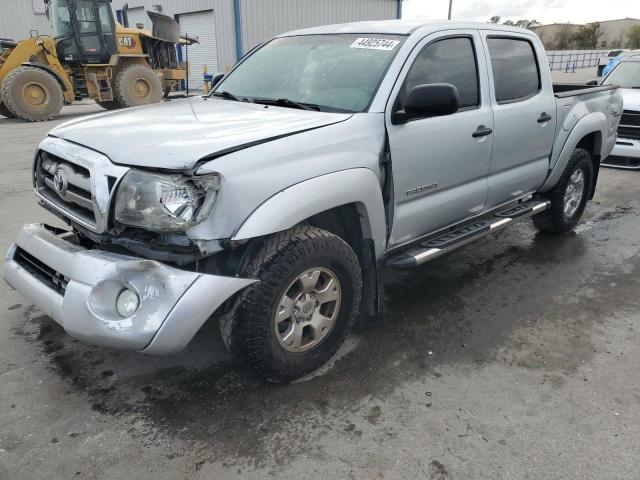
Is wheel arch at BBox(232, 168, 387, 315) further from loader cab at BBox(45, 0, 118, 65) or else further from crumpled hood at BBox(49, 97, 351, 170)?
loader cab at BBox(45, 0, 118, 65)

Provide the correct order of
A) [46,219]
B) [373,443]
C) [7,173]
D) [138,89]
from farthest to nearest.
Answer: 1. [138,89]
2. [7,173]
3. [46,219]
4. [373,443]

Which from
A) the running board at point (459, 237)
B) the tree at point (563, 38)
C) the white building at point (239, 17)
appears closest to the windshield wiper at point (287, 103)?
the running board at point (459, 237)

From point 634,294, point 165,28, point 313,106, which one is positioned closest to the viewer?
point 313,106

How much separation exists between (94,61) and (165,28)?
9.92 feet

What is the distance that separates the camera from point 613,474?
2199 mm

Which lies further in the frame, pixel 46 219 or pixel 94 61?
pixel 94 61

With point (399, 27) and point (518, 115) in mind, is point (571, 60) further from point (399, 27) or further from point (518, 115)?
point (399, 27)

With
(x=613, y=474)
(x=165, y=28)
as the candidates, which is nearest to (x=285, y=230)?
(x=613, y=474)

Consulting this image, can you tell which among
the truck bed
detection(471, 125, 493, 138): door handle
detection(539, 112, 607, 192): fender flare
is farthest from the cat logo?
detection(471, 125, 493, 138): door handle

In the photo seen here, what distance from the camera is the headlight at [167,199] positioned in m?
2.24

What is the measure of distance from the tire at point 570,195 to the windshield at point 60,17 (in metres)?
12.7

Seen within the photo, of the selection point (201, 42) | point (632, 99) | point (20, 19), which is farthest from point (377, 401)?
point (20, 19)

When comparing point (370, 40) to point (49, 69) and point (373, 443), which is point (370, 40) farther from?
point (49, 69)

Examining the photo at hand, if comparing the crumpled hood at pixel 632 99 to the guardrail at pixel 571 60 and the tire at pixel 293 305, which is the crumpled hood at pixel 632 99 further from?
the guardrail at pixel 571 60
